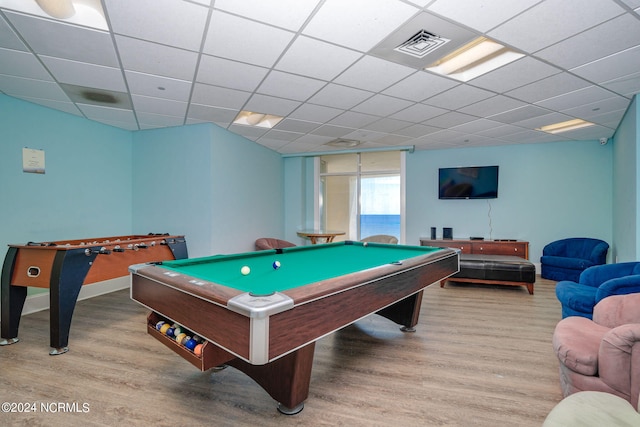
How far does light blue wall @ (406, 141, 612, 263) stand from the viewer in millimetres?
5441

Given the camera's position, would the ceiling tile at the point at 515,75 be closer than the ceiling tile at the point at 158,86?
Yes

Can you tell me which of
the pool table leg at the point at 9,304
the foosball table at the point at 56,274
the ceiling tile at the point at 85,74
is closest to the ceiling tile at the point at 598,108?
the ceiling tile at the point at 85,74

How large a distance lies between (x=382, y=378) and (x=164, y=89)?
3425 millimetres

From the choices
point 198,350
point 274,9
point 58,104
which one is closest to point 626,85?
point 274,9

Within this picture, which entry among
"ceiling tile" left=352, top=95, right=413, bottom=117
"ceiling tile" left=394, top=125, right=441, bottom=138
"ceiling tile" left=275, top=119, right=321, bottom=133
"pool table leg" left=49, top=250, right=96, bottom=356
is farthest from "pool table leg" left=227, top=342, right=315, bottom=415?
"ceiling tile" left=394, top=125, right=441, bottom=138

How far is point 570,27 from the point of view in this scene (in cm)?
217

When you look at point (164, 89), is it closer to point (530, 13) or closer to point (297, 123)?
point (297, 123)

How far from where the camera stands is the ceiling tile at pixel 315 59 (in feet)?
7.95

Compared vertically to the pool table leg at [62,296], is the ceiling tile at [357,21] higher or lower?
higher

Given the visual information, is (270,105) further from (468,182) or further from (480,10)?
(468,182)

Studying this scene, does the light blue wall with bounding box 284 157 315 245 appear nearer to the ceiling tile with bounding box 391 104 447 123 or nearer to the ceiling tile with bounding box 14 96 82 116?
the ceiling tile with bounding box 391 104 447 123

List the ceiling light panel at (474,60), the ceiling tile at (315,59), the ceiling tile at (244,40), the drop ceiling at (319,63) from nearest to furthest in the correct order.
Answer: the drop ceiling at (319,63)
the ceiling tile at (244,40)
the ceiling tile at (315,59)
the ceiling light panel at (474,60)

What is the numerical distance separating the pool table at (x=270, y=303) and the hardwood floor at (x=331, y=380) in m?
0.25

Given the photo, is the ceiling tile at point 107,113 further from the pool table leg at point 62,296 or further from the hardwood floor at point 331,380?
the hardwood floor at point 331,380
